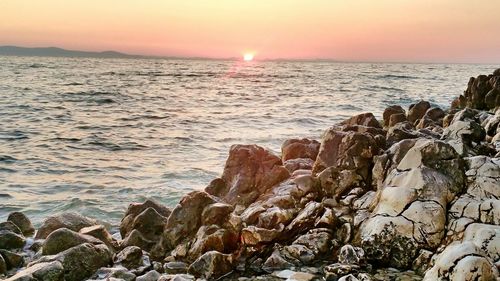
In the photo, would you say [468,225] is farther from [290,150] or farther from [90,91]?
[90,91]

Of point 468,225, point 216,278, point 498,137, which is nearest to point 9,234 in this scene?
point 216,278

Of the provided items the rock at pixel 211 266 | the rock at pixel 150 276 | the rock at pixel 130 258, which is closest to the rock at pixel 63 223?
the rock at pixel 130 258

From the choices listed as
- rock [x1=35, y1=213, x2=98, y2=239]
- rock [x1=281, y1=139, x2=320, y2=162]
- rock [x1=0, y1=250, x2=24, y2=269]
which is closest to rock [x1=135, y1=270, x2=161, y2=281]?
rock [x1=0, y1=250, x2=24, y2=269]

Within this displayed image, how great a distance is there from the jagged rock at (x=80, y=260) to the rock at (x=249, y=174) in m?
3.31

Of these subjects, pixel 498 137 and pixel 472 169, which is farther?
pixel 498 137

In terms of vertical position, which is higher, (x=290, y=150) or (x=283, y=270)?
(x=290, y=150)

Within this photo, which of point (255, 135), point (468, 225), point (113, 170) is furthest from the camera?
point (255, 135)

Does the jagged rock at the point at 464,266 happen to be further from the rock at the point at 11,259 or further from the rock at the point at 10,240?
the rock at the point at 10,240

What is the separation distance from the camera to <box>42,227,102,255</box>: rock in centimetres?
886

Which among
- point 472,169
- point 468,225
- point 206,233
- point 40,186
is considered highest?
point 472,169

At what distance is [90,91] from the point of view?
4838 cm

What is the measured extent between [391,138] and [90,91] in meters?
42.3

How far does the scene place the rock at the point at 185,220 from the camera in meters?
9.37

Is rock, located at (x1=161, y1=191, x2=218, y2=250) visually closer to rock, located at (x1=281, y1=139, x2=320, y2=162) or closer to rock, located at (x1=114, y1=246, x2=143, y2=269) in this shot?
rock, located at (x1=114, y1=246, x2=143, y2=269)
